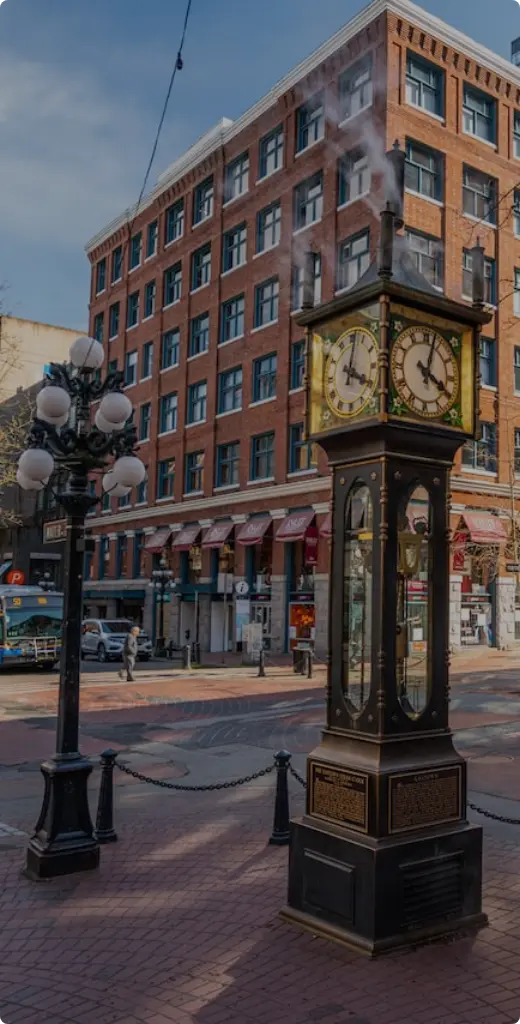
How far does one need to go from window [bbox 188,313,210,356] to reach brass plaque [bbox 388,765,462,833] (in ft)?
115

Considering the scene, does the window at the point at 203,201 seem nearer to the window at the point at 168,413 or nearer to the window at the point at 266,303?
the window at the point at 266,303

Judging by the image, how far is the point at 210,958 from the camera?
532 centimetres

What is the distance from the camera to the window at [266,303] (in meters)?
35.0

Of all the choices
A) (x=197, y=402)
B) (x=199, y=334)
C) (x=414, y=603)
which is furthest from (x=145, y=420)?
(x=414, y=603)

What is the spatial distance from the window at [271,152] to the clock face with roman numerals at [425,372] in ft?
101

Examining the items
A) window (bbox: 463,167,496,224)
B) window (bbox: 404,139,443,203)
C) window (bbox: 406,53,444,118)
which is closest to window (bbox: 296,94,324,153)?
window (bbox: 406,53,444,118)

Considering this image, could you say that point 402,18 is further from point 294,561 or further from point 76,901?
point 76,901

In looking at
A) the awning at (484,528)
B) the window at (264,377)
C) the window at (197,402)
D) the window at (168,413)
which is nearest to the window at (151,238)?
the window at (168,413)

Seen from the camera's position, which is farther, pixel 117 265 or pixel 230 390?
Result: pixel 117 265

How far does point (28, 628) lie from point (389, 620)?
24.1 metres

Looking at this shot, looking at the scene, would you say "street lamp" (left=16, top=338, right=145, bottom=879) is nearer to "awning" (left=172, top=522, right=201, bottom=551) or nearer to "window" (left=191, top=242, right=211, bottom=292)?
"awning" (left=172, top=522, right=201, bottom=551)

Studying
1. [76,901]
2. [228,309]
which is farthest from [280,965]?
[228,309]

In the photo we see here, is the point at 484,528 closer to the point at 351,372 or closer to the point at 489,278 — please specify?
the point at 489,278

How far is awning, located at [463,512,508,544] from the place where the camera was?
2959 centimetres
